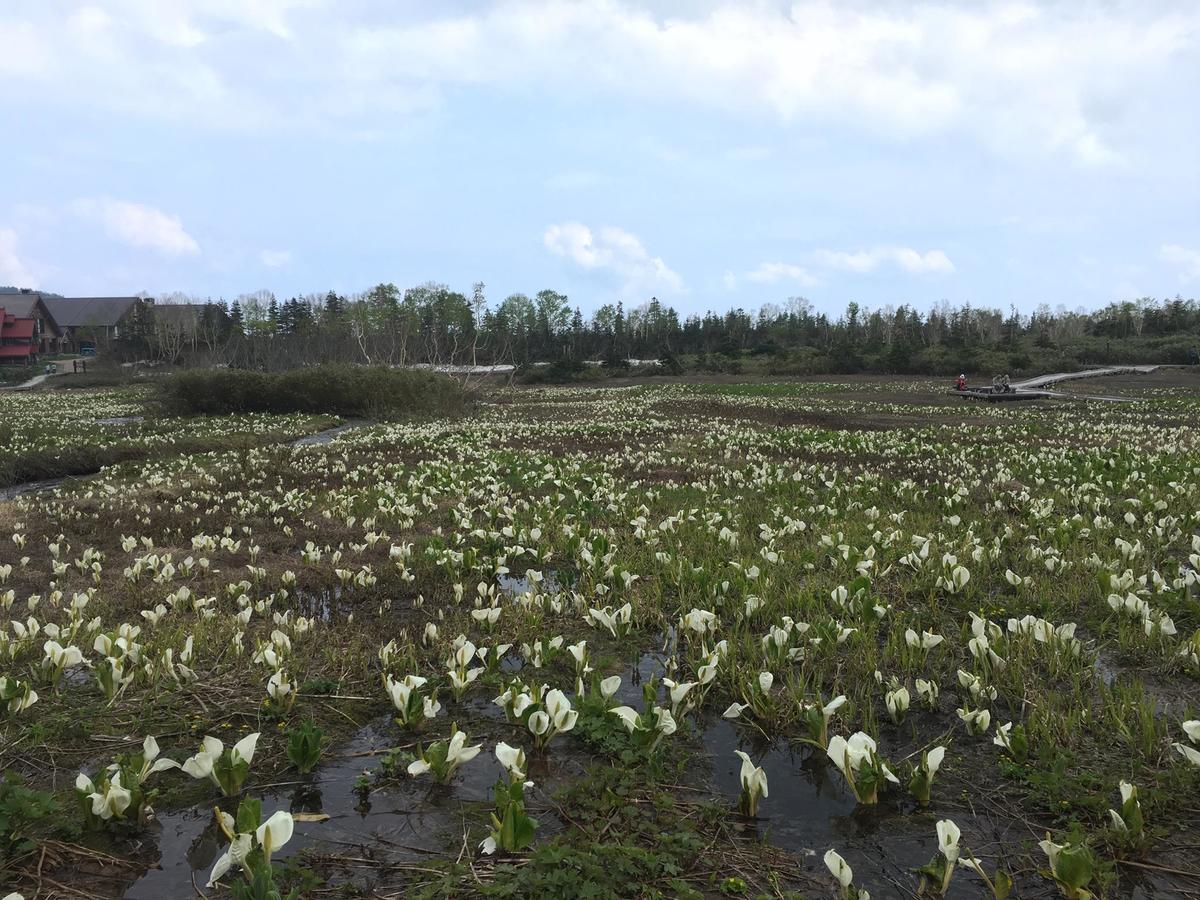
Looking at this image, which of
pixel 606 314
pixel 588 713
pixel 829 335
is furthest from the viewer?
pixel 606 314

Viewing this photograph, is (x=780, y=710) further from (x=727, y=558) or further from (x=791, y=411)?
(x=791, y=411)

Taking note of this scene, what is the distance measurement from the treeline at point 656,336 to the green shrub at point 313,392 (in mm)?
21642

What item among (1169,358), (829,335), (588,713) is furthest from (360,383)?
(829,335)

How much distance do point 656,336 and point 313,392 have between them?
6673 centimetres

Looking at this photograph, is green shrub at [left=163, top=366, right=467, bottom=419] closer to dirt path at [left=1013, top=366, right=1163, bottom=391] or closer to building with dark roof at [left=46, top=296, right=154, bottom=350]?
dirt path at [left=1013, top=366, right=1163, bottom=391]

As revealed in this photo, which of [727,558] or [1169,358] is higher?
[1169,358]

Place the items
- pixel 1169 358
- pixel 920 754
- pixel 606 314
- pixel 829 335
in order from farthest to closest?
pixel 606 314, pixel 829 335, pixel 1169 358, pixel 920 754

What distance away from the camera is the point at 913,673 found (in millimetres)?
4684

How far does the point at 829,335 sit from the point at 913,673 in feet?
293

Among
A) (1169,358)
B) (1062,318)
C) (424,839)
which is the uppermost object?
(1062,318)

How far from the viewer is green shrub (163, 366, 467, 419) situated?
29.0 meters

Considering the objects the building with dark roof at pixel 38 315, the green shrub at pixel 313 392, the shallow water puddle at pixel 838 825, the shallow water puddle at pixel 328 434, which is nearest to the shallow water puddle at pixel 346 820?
the shallow water puddle at pixel 838 825

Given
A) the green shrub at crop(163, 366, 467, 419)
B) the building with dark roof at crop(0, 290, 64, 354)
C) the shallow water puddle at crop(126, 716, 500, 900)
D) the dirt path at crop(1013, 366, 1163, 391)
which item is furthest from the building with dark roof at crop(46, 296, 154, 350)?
the shallow water puddle at crop(126, 716, 500, 900)

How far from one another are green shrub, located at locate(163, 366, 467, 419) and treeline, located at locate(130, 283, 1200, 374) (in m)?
21.6
